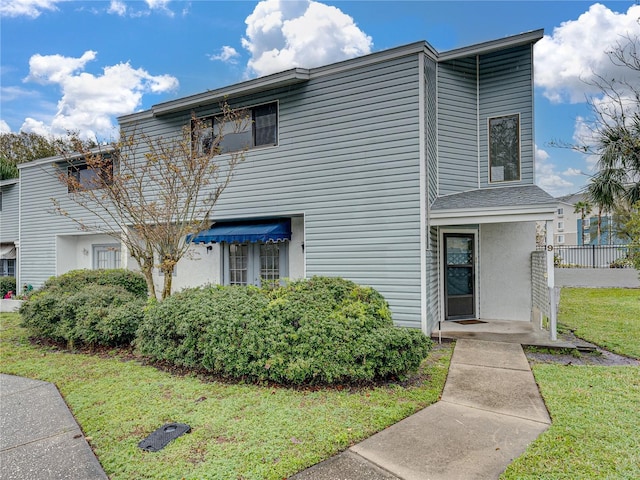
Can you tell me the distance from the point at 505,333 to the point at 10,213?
20809mm

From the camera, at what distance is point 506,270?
30.6ft

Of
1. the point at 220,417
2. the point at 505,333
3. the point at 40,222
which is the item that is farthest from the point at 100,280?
the point at 505,333

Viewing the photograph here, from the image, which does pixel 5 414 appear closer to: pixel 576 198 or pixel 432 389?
pixel 432 389

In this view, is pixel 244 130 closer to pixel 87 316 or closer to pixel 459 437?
pixel 87 316

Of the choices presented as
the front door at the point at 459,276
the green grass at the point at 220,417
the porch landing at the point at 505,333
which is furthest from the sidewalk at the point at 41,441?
the front door at the point at 459,276

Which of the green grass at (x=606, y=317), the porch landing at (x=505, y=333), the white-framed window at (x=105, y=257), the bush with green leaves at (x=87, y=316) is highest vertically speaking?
the white-framed window at (x=105, y=257)

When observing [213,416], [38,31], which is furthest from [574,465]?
[38,31]

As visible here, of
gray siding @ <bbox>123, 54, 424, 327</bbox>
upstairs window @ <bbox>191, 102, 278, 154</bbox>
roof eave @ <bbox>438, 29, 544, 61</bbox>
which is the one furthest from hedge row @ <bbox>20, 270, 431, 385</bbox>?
roof eave @ <bbox>438, 29, 544, 61</bbox>

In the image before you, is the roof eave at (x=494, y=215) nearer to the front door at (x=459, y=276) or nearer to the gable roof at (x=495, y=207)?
the gable roof at (x=495, y=207)

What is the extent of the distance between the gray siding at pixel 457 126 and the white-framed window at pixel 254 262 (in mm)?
4633

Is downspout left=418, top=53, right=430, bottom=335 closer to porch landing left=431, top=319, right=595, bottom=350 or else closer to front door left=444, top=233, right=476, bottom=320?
porch landing left=431, top=319, right=595, bottom=350

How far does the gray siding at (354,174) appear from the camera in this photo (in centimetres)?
786

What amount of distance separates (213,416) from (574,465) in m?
3.40

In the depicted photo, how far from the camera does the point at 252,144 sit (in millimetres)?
10000
